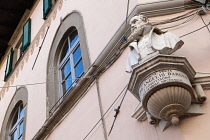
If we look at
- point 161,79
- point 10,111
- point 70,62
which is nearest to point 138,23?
point 161,79

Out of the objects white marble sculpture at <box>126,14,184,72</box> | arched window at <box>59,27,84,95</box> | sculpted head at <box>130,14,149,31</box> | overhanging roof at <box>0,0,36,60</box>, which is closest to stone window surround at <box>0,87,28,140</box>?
arched window at <box>59,27,84,95</box>

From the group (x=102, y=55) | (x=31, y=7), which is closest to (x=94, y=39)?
(x=102, y=55)

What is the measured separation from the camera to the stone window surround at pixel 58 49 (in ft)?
19.8

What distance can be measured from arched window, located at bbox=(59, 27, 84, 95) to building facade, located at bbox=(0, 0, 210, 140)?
0.02 m

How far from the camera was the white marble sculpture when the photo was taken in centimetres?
361

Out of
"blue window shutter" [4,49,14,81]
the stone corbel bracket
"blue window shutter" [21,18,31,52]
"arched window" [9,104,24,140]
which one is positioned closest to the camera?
the stone corbel bracket

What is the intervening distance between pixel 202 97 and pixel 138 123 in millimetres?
798

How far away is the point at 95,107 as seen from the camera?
16.2ft

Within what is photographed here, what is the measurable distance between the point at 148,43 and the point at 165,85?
0.58 metres

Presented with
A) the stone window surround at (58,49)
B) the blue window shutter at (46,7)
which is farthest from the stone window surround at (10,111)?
the blue window shutter at (46,7)

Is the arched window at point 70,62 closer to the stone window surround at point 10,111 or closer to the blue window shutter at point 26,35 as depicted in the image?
the stone window surround at point 10,111

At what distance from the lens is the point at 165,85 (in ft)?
10.8

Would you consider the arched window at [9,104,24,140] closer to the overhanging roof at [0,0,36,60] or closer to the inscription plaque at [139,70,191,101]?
the overhanging roof at [0,0,36,60]

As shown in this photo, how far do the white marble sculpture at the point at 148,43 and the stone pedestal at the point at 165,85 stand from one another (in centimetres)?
17
